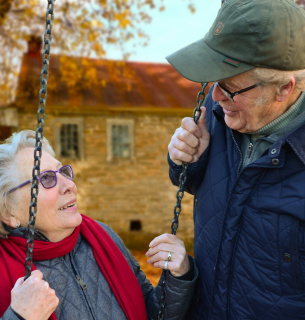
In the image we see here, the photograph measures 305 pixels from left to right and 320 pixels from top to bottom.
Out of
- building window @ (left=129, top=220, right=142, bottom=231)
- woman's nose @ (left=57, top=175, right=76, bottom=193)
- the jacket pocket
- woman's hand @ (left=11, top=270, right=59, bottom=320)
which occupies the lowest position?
building window @ (left=129, top=220, right=142, bottom=231)

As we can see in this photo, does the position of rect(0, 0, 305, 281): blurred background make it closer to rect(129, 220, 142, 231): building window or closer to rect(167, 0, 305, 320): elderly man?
rect(129, 220, 142, 231): building window

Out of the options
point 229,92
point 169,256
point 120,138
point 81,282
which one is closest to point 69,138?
point 120,138

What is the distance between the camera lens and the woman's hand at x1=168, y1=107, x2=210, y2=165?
1.96m

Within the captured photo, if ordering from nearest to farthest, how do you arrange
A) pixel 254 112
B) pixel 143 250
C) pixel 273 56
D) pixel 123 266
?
pixel 273 56
pixel 254 112
pixel 123 266
pixel 143 250

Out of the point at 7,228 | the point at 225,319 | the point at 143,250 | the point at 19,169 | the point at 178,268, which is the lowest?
the point at 143,250

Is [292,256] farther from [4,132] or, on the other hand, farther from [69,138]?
[69,138]

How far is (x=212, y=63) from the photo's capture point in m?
1.73

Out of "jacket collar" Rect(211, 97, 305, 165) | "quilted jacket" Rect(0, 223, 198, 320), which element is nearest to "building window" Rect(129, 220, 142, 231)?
"quilted jacket" Rect(0, 223, 198, 320)

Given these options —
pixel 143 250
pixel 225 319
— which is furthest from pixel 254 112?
pixel 143 250

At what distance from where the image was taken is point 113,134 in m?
12.2

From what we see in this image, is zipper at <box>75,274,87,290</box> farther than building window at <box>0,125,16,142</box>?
No

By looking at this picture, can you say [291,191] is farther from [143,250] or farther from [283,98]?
[143,250]

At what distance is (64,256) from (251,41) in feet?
4.75

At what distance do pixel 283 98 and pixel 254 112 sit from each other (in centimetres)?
14
